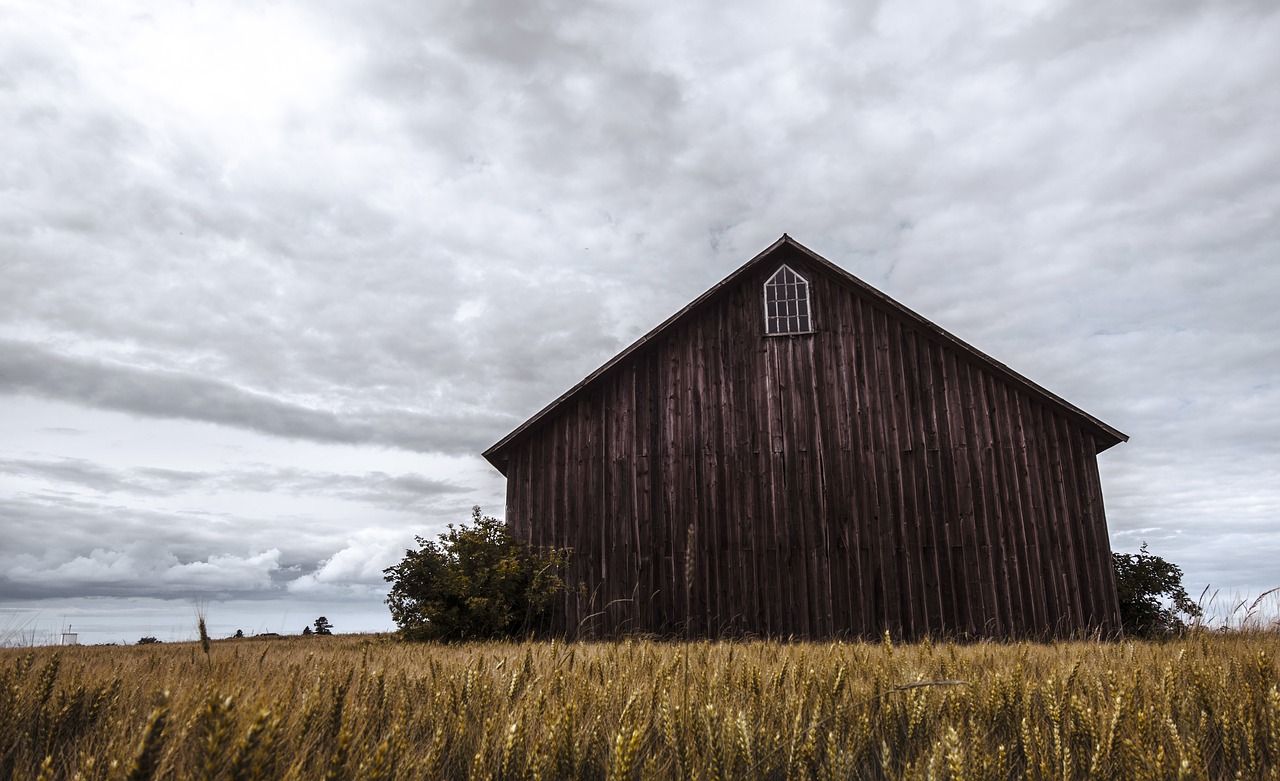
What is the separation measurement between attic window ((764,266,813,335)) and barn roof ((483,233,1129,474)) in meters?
0.56

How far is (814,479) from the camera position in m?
15.2

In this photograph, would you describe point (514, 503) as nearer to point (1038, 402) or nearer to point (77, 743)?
point (1038, 402)

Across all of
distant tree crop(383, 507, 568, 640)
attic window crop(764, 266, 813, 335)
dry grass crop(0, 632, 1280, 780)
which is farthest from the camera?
attic window crop(764, 266, 813, 335)

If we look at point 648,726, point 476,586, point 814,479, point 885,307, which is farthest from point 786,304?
point 648,726

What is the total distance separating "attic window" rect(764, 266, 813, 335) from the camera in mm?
16203

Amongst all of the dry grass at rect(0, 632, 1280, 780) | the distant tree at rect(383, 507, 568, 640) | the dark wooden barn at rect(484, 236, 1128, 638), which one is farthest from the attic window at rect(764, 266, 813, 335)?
the dry grass at rect(0, 632, 1280, 780)

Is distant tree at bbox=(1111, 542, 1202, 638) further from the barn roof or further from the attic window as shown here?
the attic window

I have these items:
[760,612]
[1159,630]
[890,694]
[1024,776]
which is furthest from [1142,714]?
[1159,630]

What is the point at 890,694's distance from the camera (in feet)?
11.3

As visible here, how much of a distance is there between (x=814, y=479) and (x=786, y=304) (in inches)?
163

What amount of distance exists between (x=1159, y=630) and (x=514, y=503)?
1478 centimetres

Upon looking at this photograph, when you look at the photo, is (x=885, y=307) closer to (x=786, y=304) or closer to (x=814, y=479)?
(x=786, y=304)

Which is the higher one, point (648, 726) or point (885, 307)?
point (885, 307)

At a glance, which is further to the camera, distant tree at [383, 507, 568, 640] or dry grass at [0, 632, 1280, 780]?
distant tree at [383, 507, 568, 640]
